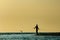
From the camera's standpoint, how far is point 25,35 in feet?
8.30

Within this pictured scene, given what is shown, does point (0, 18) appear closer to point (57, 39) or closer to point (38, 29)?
point (38, 29)

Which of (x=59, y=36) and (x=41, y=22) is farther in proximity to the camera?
(x=41, y=22)

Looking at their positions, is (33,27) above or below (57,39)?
above

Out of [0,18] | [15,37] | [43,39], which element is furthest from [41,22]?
[0,18]

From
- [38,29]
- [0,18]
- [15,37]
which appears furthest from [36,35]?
[0,18]

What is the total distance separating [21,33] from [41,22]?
0.39 metres

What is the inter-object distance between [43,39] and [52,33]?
0.25m

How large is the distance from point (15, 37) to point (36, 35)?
1.11ft

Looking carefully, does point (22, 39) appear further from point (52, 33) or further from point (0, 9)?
point (0, 9)

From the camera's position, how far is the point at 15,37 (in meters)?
2.49

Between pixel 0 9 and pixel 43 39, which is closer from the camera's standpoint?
pixel 43 39

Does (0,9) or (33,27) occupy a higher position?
(0,9)

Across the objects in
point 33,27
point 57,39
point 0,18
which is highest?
point 0,18

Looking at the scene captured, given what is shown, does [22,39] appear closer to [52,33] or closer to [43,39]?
[43,39]
